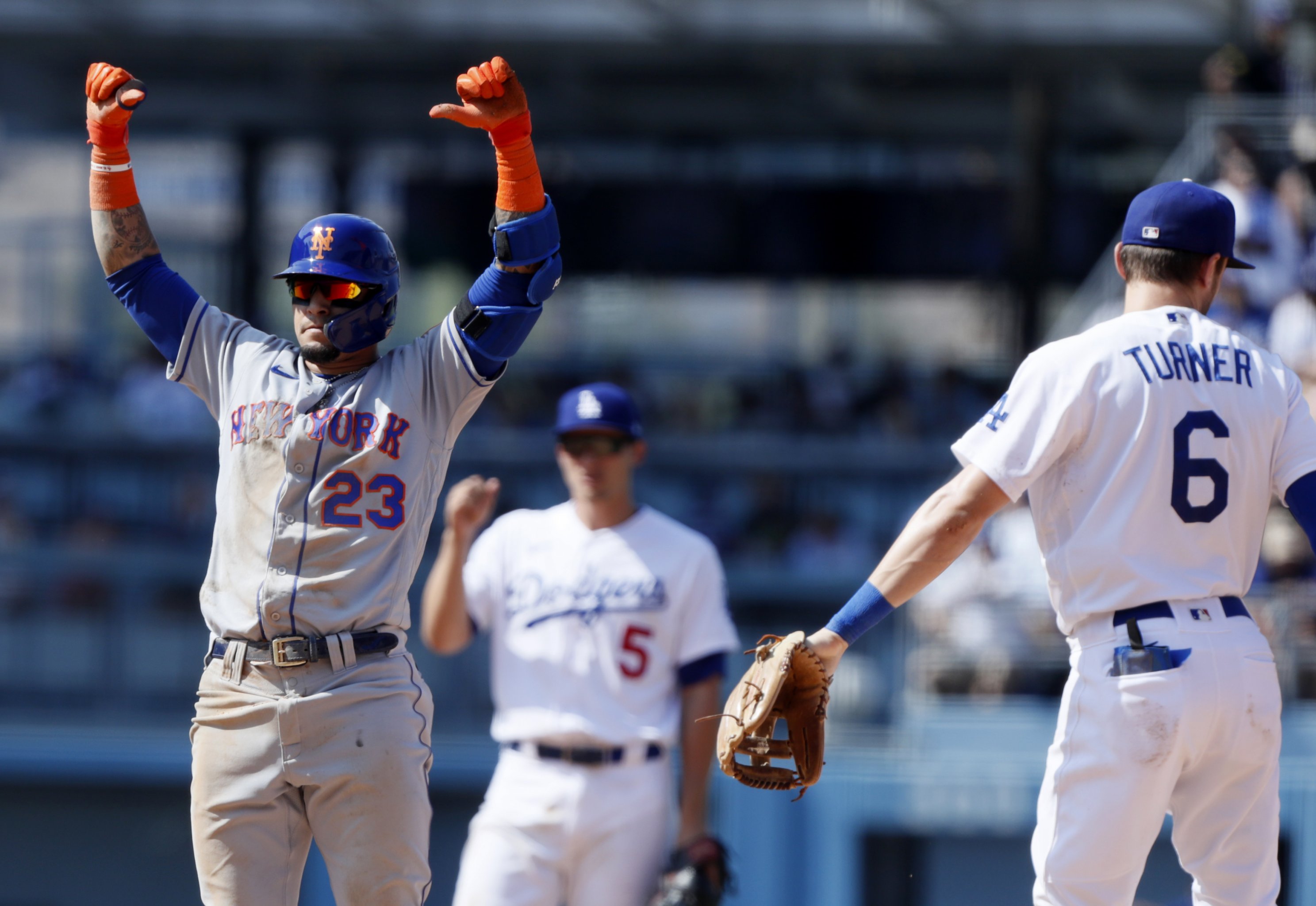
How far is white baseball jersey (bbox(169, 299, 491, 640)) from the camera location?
2.87 metres

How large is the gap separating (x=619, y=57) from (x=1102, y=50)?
13.0 feet

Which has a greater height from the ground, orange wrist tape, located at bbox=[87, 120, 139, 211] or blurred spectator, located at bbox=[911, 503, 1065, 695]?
orange wrist tape, located at bbox=[87, 120, 139, 211]

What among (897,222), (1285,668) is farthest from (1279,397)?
(897,222)

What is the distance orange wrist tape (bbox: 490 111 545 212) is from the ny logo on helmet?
35 centimetres

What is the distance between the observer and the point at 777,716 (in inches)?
113

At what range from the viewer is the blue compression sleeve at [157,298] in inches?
122

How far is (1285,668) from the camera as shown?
6535 mm

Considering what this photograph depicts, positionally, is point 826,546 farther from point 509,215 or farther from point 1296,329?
point 509,215

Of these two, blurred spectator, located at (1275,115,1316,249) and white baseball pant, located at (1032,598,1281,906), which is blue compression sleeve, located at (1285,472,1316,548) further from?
blurred spectator, located at (1275,115,1316,249)

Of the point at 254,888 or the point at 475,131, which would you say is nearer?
the point at 254,888

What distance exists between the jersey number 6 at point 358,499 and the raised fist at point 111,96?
90 cm

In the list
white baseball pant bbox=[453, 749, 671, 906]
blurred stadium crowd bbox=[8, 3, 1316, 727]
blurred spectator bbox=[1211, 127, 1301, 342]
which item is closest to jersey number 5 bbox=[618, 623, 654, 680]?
white baseball pant bbox=[453, 749, 671, 906]

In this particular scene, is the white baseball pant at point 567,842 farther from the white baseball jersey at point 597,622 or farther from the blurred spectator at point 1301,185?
the blurred spectator at point 1301,185

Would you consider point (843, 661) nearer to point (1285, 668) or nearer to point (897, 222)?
point (1285, 668)
